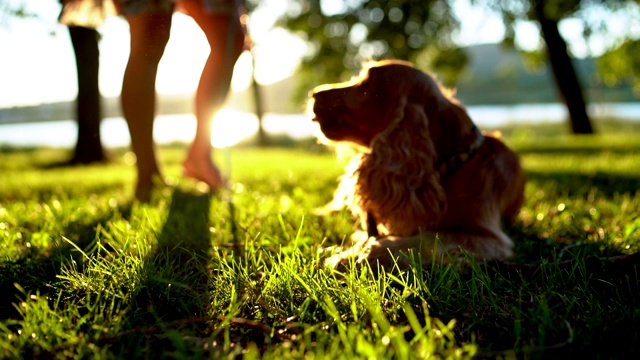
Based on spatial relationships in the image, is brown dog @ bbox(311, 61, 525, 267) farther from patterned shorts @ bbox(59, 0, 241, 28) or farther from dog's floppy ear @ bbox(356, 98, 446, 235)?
patterned shorts @ bbox(59, 0, 241, 28)

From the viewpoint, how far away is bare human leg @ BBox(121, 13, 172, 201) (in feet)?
A: 8.87

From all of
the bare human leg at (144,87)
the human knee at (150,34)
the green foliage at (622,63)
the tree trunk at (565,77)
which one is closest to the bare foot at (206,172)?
the bare human leg at (144,87)

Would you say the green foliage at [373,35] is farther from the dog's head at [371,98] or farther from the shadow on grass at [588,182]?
the dog's head at [371,98]

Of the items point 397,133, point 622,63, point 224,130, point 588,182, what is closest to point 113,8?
point 397,133

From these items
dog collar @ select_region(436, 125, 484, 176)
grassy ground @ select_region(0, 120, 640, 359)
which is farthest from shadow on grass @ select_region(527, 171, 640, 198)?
dog collar @ select_region(436, 125, 484, 176)

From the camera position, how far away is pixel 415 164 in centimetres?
254

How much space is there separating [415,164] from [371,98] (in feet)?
1.39

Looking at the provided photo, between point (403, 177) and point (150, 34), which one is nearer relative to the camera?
point (403, 177)

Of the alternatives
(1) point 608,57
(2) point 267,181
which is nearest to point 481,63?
(1) point 608,57

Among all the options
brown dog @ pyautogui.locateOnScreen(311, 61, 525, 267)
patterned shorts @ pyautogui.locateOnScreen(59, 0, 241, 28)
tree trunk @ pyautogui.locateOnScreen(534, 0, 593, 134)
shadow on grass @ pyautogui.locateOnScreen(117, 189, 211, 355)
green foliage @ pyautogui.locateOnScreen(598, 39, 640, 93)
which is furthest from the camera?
green foliage @ pyautogui.locateOnScreen(598, 39, 640, 93)

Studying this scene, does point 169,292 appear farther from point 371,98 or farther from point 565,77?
point 565,77

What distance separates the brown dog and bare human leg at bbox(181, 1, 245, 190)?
1038 millimetres

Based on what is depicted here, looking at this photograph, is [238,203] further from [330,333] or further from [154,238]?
[330,333]

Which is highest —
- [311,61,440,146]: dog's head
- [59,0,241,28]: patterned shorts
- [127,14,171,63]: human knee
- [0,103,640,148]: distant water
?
[59,0,241,28]: patterned shorts
